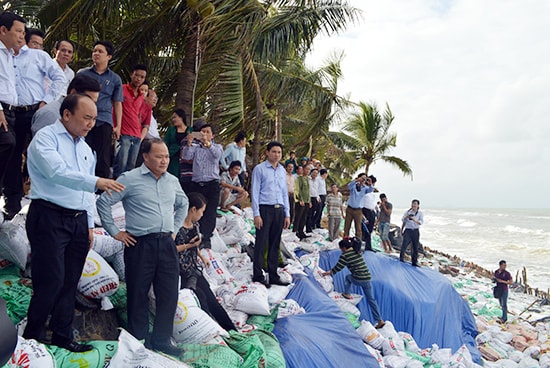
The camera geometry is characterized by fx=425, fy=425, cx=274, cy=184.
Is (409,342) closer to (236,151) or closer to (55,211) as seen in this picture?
(236,151)

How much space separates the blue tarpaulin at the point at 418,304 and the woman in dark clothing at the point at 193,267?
A: 288 cm

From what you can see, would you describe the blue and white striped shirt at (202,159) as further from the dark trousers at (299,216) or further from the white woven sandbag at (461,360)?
the dark trousers at (299,216)

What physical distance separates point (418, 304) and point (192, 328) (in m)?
4.12

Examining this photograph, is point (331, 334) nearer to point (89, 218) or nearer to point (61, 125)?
point (89, 218)

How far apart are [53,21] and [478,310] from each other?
959 cm

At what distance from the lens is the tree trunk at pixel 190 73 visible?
6.49 meters

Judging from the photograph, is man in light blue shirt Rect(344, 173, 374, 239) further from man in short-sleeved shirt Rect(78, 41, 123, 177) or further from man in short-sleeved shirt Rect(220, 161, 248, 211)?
man in short-sleeved shirt Rect(78, 41, 123, 177)

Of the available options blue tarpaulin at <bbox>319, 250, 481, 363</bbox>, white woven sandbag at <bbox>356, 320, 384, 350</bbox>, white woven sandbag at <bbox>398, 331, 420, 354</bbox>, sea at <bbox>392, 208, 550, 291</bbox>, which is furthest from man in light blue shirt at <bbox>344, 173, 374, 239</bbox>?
sea at <bbox>392, 208, 550, 291</bbox>

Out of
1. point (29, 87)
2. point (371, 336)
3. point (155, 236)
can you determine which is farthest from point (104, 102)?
point (371, 336)

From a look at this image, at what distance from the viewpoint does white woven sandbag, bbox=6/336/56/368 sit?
1.85m

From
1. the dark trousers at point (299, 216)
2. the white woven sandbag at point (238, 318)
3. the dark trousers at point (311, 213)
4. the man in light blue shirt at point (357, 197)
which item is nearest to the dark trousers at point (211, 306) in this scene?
the white woven sandbag at point (238, 318)

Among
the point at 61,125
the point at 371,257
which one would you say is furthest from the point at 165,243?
the point at 371,257

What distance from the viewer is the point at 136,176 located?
251 centimetres

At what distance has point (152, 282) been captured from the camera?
2.57 metres
